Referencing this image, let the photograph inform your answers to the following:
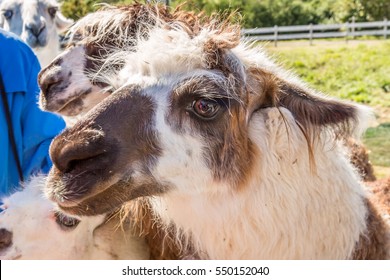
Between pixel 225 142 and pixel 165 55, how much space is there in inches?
17.7

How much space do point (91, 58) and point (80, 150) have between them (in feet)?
3.69

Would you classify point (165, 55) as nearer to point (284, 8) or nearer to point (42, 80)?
point (42, 80)

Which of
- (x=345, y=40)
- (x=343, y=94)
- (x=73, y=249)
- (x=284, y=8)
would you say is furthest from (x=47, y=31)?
(x=284, y=8)

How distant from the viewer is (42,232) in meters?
2.80

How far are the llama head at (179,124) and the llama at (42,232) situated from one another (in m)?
0.33

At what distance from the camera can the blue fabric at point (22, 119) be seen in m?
3.05

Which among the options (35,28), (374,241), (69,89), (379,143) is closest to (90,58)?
(69,89)

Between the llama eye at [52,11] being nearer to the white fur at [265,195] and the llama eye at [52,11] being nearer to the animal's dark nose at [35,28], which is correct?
the animal's dark nose at [35,28]

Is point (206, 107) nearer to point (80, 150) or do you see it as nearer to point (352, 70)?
point (80, 150)

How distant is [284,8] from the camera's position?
2833 centimetres

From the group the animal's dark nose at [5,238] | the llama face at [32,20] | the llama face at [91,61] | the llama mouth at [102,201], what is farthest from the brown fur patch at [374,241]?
the llama face at [32,20]

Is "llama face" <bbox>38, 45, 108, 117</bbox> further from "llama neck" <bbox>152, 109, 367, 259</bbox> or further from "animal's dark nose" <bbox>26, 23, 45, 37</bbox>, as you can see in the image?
"animal's dark nose" <bbox>26, 23, 45, 37</bbox>

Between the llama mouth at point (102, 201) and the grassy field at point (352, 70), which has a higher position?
the llama mouth at point (102, 201)

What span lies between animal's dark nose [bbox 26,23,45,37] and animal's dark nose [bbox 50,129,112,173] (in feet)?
18.2
